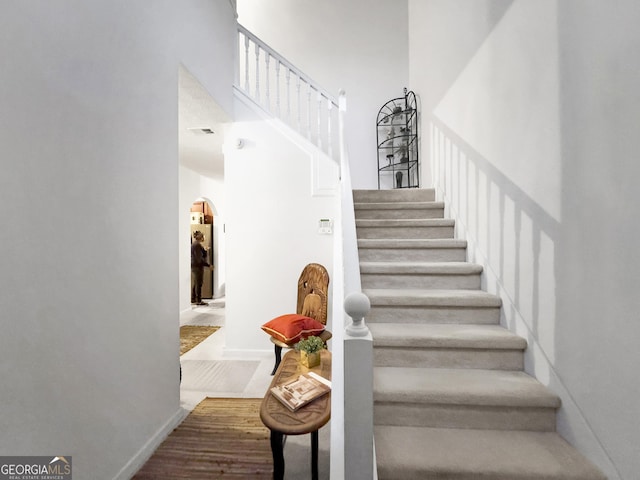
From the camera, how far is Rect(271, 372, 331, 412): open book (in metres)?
1.60

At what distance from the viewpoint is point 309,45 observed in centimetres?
509

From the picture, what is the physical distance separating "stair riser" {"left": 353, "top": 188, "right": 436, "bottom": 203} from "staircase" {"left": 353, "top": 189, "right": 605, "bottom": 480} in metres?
0.92

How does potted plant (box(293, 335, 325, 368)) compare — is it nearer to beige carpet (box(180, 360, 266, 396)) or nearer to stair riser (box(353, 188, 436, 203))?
beige carpet (box(180, 360, 266, 396))

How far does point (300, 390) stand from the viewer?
171cm

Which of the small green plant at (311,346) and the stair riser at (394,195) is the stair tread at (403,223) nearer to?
the stair riser at (394,195)

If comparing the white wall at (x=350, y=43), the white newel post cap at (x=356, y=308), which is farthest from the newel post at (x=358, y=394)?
the white wall at (x=350, y=43)

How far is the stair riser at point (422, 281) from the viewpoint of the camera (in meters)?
2.14

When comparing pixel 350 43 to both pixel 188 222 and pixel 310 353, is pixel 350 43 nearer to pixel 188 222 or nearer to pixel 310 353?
pixel 188 222

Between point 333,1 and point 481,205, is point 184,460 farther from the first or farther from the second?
point 333,1

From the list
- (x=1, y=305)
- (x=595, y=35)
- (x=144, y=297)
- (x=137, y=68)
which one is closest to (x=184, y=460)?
(x=144, y=297)

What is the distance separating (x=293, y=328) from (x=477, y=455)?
5.77 ft

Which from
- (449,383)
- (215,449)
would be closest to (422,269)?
(449,383)

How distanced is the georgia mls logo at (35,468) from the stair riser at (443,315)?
159 centimetres

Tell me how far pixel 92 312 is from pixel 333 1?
227 inches
